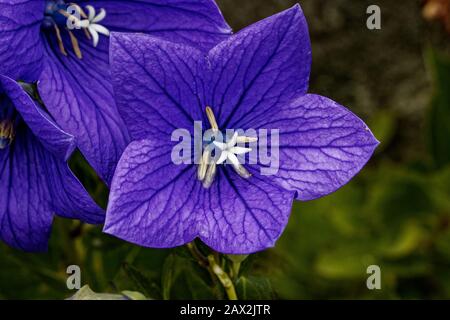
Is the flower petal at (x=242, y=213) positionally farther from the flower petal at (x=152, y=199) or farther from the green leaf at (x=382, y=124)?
the green leaf at (x=382, y=124)

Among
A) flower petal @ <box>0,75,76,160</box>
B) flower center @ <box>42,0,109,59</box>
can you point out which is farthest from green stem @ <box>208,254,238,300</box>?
flower center @ <box>42,0,109,59</box>

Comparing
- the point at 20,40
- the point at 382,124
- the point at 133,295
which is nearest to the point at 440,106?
the point at 382,124

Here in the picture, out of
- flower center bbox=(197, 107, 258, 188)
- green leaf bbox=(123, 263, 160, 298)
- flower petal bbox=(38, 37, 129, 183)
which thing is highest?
flower petal bbox=(38, 37, 129, 183)

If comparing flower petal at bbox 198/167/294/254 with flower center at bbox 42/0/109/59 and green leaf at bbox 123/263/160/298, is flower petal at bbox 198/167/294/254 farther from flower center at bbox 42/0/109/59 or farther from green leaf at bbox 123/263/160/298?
flower center at bbox 42/0/109/59

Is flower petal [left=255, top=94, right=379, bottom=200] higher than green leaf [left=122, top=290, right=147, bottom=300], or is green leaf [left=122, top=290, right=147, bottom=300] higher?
flower petal [left=255, top=94, right=379, bottom=200]

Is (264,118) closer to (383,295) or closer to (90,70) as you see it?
(90,70)

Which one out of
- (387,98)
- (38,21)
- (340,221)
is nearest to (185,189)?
(38,21)

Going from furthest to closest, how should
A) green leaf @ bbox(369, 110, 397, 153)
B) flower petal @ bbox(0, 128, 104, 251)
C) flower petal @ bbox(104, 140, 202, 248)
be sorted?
green leaf @ bbox(369, 110, 397, 153)
flower petal @ bbox(0, 128, 104, 251)
flower petal @ bbox(104, 140, 202, 248)
